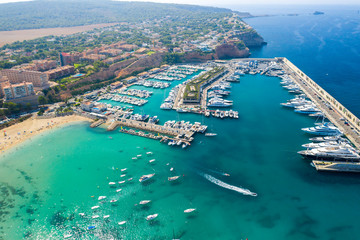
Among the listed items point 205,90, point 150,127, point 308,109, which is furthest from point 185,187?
point 205,90

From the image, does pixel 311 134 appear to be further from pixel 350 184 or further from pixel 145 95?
pixel 145 95

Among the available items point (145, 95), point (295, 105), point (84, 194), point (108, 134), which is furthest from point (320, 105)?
point (84, 194)

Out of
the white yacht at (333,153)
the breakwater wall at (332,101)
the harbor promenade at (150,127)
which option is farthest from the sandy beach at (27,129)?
the breakwater wall at (332,101)

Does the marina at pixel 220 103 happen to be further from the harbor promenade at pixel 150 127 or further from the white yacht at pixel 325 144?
the white yacht at pixel 325 144

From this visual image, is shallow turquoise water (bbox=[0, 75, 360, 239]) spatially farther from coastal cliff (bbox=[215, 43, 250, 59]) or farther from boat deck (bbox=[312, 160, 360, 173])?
coastal cliff (bbox=[215, 43, 250, 59])

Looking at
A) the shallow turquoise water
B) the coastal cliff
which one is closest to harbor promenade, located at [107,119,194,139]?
the shallow turquoise water

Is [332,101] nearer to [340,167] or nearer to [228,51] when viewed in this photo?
[340,167]
